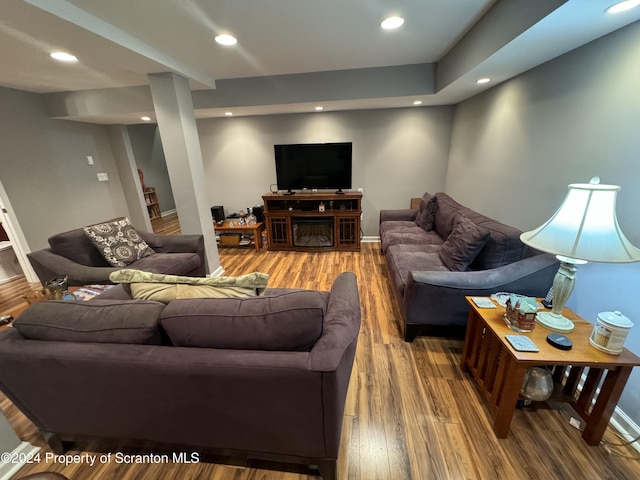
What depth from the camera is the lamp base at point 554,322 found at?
130 centimetres

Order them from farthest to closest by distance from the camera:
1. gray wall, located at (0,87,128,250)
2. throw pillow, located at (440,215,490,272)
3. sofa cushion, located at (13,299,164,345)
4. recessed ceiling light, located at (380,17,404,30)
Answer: gray wall, located at (0,87,128,250), throw pillow, located at (440,215,490,272), recessed ceiling light, located at (380,17,404,30), sofa cushion, located at (13,299,164,345)

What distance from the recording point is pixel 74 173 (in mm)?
3607

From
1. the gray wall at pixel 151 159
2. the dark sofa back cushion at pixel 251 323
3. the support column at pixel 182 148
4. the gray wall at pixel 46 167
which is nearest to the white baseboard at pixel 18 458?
the dark sofa back cushion at pixel 251 323

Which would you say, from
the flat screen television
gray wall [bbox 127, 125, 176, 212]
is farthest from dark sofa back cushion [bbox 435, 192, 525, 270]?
gray wall [bbox 127, 125, 176, 212]

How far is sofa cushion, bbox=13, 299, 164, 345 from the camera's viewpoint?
3.41 feet

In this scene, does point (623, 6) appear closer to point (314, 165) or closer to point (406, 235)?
point (406, 235)

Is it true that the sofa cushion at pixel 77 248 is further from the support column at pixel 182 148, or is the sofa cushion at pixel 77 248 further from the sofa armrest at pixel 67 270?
the support column at pixel 182 148

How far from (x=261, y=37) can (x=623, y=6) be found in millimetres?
2143

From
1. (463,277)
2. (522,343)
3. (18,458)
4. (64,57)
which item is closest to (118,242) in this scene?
(64,57)

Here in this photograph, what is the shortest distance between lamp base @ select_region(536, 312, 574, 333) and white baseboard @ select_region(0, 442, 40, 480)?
109 inches

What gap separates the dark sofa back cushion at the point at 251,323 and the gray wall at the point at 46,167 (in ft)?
12.0

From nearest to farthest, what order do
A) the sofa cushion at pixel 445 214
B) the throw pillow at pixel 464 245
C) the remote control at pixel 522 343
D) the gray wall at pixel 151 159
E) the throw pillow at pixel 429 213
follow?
the remote control at pixel 522 343
the throw pillow at pixel 464 245
the sofa cushion at pixel 445 214
the throw pillow at pixel 429 213
the gray wall at pixel 151 159

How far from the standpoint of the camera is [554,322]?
4.37 feet

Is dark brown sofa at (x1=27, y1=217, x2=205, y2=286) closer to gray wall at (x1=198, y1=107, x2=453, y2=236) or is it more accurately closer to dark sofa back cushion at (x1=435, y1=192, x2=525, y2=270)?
gray wall at (x1=198, y1=107, x2=453, y2=236)
